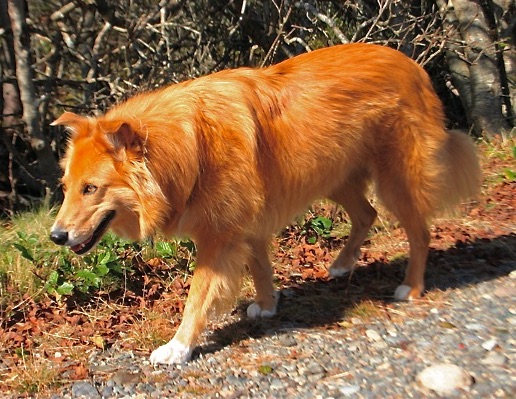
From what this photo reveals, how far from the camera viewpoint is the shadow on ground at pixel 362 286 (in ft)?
15.3

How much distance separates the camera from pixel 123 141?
393 cm

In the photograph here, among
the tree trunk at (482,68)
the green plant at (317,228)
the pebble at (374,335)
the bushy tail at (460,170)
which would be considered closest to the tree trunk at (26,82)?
the green plant at (317,228)

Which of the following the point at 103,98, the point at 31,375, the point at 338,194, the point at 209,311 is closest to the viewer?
the point at 31,375

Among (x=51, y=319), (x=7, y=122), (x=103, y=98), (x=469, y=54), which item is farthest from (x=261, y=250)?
(x=469, y=54)

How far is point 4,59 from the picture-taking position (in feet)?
25.9

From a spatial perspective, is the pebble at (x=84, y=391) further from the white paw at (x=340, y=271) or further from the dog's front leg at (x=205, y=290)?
the white paw at (x=340, y=271)

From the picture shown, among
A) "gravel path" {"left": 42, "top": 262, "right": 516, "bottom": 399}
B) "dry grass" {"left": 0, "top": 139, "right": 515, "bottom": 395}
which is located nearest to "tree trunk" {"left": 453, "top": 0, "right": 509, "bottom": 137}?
"dry grass" {"left": 0, "top": 139, "right": 515, "bottom": 395}

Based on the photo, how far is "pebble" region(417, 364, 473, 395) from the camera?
356cm

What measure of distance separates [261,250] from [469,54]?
213 inches

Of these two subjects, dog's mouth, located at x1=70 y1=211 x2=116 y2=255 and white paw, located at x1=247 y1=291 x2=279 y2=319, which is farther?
white paw, located at x1=247 y1=291 x2=279 y2=319

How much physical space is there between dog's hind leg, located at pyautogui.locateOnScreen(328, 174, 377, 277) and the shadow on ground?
0.10m

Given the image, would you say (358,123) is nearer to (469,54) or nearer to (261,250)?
(261,250)

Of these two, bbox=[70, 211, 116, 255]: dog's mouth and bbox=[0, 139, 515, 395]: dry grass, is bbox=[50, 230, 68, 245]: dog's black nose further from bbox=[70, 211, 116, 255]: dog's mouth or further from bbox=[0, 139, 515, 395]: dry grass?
bbox=[0, 139, 515, 395]: dry grass

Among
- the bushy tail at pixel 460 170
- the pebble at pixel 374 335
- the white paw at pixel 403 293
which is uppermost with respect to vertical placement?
the bushy tail at pixel 460 170
